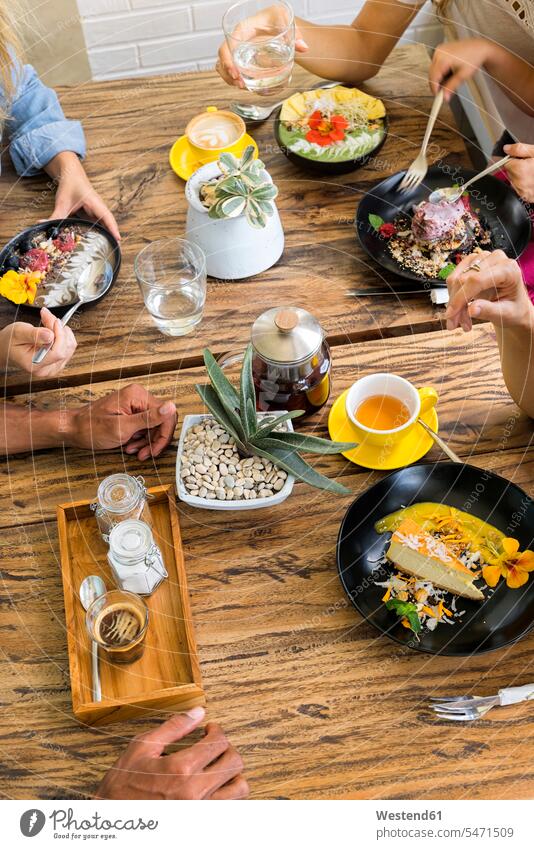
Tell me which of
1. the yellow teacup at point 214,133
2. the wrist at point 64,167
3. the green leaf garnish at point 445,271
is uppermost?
the yellow teacup at point 214,133

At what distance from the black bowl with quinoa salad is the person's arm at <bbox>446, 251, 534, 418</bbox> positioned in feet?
0.45

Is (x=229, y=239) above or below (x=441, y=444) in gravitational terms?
above

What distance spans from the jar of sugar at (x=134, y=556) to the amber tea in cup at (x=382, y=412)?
357 millimetres

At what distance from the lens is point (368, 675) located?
102cm

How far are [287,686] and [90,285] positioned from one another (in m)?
0.74

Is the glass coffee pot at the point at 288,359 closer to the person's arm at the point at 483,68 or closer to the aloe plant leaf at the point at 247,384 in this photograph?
the aloe plant leaf at the point at 247,384

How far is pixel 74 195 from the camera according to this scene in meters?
1.49

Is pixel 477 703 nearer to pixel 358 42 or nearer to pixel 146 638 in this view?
pixel 146 638

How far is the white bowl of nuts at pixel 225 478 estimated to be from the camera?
110cm

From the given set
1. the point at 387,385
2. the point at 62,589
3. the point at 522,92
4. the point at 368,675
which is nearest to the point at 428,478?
the point at 387,385

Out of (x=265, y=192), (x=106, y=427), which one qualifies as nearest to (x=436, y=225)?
(x=265, y=192)

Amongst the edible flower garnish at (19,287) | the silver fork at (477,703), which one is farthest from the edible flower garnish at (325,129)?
the silver fork at (477,703)

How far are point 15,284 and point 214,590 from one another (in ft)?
2.06
